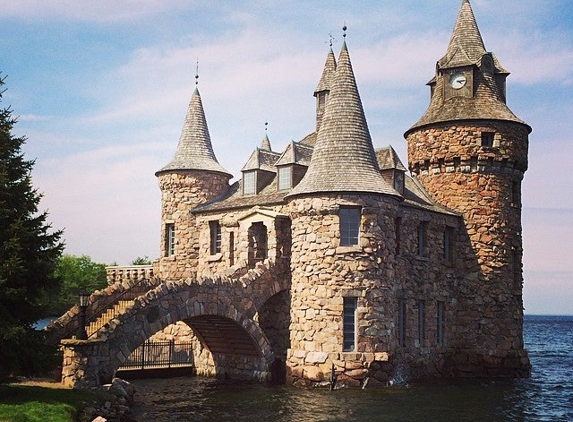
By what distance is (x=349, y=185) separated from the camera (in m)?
29.4

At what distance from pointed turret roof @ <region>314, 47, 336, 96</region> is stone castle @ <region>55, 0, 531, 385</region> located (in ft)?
21.2

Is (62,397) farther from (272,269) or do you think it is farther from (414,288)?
(414,288)

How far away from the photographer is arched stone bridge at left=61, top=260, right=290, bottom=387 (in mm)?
23969

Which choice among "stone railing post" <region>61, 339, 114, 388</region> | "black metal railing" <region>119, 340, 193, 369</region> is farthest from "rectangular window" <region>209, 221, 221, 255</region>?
"stone railing post" <region>61, 339, 114, 388</region>

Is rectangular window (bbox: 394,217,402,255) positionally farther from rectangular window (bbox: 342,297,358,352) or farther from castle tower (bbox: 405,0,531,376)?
castle tower (bbox: 405,0,531,376)

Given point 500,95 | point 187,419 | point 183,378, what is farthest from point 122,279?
point 500,95

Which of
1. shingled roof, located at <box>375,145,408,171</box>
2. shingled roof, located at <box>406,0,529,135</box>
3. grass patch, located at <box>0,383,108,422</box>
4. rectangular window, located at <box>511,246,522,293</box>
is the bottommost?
grass patch, located at <box>0,383,108,422</box>

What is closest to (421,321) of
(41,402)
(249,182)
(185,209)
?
(249,182)

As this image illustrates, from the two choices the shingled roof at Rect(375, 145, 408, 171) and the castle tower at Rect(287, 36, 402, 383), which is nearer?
the castle tower at Rect(287, 36, 402, 383)

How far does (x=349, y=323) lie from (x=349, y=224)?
3870mm

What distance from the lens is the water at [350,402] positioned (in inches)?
A: 945

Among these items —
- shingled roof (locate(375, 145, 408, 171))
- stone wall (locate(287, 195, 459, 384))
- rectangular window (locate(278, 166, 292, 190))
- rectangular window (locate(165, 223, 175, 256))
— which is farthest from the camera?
rectangular window (locate(165, 223, 175, 256))

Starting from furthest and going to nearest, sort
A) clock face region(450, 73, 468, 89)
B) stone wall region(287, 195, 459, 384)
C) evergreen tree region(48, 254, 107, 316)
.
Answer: evergreen tree region(48, 254, 107, 316), clock face region(450, 73, 468, 89), stone wall region(287, 195, 459, 384)

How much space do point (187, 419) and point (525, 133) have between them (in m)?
22.7
